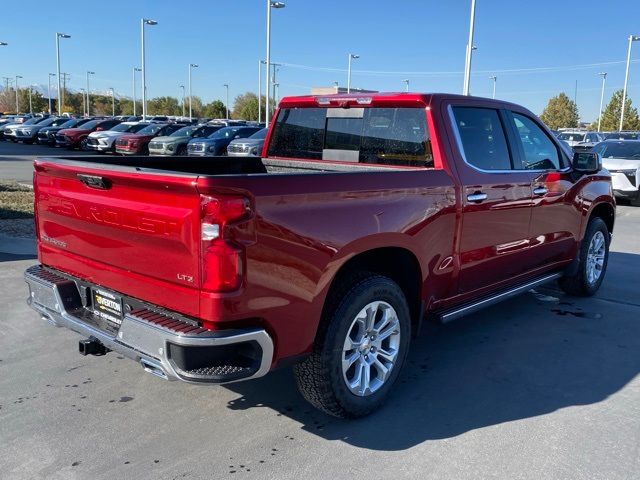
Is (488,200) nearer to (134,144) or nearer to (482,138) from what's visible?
(482,138)

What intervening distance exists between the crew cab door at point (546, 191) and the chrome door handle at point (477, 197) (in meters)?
0.79

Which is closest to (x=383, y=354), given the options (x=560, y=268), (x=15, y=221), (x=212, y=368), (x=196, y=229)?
(x=212, y=368)

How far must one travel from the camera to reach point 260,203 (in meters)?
2.89

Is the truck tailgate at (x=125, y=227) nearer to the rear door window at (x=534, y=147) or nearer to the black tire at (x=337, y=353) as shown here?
the black tire at (x=337, y=353)

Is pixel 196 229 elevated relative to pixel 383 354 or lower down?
elevated

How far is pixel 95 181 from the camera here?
3.28 m

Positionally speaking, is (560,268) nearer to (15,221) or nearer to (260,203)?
(260,203)

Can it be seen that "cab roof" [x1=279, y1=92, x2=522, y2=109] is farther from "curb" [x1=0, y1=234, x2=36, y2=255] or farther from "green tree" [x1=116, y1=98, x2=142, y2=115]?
"green tree" [x1=116, y1=98, x2=142, y2=115]

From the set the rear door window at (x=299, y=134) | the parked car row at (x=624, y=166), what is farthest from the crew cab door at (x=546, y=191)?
the parked car row at (x=624, y=166)

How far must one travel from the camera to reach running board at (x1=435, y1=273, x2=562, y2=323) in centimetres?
429

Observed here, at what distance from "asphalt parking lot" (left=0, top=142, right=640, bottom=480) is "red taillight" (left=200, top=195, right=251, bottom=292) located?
1039 millimetres

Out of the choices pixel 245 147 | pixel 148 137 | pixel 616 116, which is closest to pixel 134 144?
pixel 148 137

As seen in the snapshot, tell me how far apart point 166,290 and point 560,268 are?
434cm

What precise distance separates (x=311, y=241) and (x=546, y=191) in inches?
118
